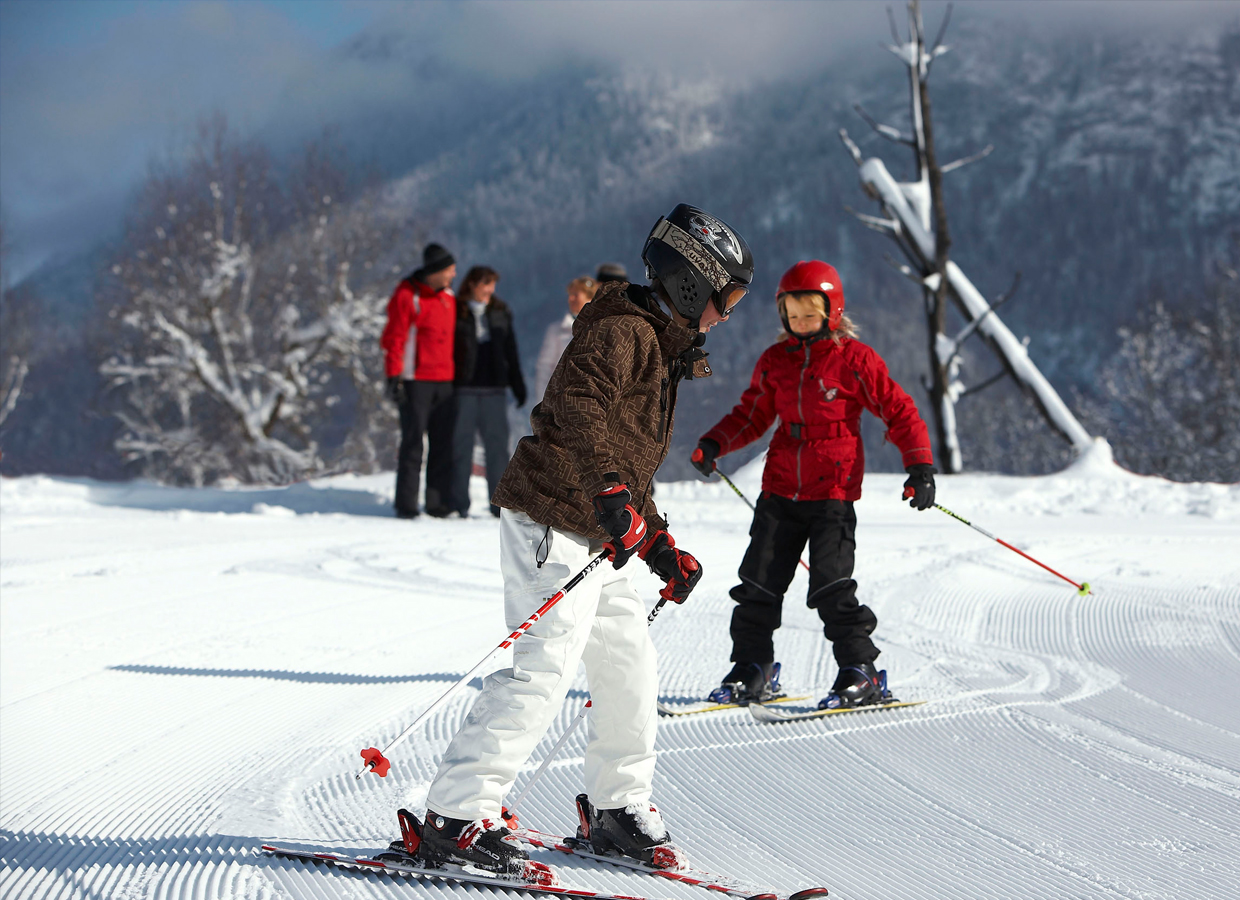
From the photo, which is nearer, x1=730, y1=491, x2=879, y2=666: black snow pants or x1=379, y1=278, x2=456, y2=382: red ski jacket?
x1=730, y1=491, x2=879, y2=666: black snow pants

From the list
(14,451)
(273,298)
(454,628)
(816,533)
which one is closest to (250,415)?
(273,298)

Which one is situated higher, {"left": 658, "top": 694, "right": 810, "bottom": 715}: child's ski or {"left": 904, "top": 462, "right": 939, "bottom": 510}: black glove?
{"left": 904, "top": 462, "right": 939, "bottom": 510}: black glove

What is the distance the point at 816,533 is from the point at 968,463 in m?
58.5

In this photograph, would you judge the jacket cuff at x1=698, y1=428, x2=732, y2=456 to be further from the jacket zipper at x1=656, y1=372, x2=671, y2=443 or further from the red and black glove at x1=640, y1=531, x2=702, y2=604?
the red and black glove at x1=640, y1=531, x2=702, y2=604

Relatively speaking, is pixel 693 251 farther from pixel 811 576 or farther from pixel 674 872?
pixel 811 576

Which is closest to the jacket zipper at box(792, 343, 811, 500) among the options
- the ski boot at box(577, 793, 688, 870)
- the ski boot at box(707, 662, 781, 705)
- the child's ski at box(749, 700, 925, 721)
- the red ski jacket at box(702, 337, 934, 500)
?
the red ski jacket at box(702, 337, 934, 500)

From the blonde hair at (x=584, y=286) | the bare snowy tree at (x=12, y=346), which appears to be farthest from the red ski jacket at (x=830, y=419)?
the bare snowy tree at (x=12, y=346)

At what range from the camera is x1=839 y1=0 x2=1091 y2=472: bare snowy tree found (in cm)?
1259

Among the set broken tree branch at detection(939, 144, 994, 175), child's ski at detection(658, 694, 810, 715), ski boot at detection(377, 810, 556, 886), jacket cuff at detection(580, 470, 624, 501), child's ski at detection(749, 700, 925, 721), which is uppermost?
broken tree branch at detection(939, 144, 994, 175)

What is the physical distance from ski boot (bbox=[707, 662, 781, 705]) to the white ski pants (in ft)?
4.35

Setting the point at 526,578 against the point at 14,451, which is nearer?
the point at 526,578

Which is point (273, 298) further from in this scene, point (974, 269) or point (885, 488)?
point (974, 269)

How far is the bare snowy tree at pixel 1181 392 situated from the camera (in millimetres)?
31188

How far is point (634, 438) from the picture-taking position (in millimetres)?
2119
